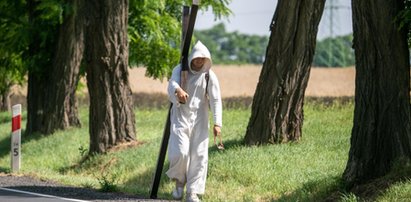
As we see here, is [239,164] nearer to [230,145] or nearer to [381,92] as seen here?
[230,145]

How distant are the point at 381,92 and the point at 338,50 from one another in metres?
61.2

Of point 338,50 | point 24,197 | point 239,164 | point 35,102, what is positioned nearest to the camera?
point 24,197

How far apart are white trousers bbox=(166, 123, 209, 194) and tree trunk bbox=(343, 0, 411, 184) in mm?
1905

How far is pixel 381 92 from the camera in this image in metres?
14.1

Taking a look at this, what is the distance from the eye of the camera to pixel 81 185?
18328 mm

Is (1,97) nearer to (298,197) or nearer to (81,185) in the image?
(81,185)

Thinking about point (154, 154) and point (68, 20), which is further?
point (68, 20)

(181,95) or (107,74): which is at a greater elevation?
(181,95)

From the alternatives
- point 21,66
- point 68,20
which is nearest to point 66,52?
point 68,20

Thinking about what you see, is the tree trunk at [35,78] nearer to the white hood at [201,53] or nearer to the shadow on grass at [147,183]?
the shadow on grass at [147,183]

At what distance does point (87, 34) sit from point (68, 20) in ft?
27.1

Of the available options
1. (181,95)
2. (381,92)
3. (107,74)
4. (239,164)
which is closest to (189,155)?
(181,95)

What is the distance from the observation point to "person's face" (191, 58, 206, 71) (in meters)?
14.7

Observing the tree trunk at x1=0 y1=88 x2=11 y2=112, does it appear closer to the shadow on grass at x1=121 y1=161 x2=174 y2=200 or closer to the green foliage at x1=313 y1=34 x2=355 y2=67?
the green foliage at x1=313 y1=34 x2=355 y2=67
